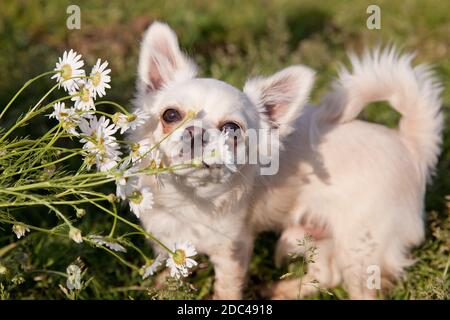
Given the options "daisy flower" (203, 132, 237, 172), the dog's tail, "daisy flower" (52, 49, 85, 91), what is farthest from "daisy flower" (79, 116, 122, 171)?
the dog's tail

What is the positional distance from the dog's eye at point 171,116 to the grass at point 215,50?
0.64m

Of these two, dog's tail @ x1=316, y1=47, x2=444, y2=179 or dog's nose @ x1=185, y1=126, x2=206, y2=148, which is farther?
dog's tail @ x1=316, y1=47, x2=444, y2=179

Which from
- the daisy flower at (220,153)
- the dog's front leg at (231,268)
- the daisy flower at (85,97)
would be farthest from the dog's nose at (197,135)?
the dog's front leg at (231,268)

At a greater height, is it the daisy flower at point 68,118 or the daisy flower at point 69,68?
the daisy flower at point 69,68

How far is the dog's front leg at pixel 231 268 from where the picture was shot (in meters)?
2.66

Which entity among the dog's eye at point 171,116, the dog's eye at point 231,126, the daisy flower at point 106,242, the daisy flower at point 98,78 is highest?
the dog's eye at point 171,116

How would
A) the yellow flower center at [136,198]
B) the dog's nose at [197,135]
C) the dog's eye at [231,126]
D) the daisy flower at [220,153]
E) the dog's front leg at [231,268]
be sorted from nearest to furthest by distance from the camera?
the daisy flower at [220,153], the yellow flower center at [136,198], the dog's nose at [197,135], the dog's eye at [231,126], the dog's front leg at [231,268]

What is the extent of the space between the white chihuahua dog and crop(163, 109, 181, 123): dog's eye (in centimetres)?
8

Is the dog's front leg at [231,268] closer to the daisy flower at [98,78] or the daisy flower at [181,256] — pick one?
the daisy flower at [181,256]

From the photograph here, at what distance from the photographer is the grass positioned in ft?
9.38

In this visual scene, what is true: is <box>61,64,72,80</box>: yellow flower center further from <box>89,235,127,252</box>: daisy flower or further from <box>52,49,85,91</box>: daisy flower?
<box>89,235,127,252</box>: daisy flower

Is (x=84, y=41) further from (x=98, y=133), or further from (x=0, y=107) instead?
(x=98, y=133)

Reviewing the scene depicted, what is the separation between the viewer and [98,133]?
1.85 m
